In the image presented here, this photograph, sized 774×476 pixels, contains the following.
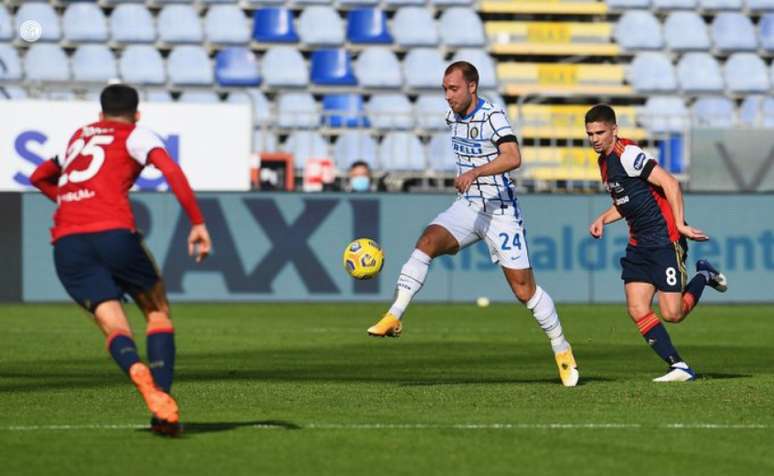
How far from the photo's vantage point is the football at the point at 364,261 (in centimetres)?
1264

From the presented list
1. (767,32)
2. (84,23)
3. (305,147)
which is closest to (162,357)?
(305,147)

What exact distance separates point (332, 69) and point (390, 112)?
4.50 m

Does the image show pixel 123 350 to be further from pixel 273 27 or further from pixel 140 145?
pixel 273 27

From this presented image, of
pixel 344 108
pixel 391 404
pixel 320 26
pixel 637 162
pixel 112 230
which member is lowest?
pixel 391 404

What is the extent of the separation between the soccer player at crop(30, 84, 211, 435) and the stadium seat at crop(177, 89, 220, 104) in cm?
2214

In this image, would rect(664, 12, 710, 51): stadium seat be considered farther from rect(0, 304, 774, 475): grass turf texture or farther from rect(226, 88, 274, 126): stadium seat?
rect(0, 304, 774, 475): grass turf texture

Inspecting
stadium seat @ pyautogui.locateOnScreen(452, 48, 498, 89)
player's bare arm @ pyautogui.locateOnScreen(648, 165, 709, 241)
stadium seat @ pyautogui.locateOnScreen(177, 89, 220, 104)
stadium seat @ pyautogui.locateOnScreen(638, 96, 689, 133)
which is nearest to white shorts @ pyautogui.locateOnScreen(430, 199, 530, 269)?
player's bare arm @ pyautogui.locateOnScreen(648, 165, 709, 241)

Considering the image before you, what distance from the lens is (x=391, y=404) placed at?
10492mm

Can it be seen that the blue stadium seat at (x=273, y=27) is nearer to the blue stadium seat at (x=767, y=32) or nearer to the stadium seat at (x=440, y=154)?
the stadium seat at (x=440, y=154)

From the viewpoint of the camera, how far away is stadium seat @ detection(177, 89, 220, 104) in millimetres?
30672

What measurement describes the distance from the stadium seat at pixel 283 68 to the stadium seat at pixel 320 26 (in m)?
0.58

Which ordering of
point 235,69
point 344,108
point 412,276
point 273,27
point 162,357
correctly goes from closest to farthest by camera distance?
point 162,357, point 412,276, point 344,108, point 235,69, point 273,27

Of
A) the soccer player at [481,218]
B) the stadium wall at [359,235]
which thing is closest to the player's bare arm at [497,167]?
the soccer player at [481,218]

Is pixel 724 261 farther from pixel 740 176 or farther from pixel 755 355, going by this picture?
pixel 755 355
